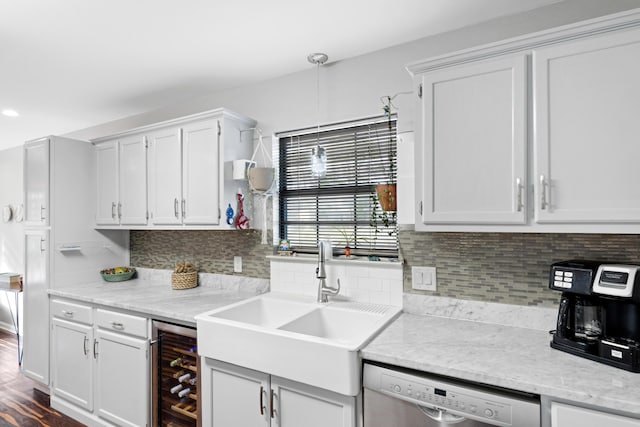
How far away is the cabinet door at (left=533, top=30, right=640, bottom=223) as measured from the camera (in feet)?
4.29

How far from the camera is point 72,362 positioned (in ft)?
8.61

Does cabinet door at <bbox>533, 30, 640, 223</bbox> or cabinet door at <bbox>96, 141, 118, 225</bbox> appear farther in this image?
cabinet door at <bbox>96, 141, 118, 225</bbox>

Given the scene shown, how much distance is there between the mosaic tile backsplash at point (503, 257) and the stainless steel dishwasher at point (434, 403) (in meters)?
0.67

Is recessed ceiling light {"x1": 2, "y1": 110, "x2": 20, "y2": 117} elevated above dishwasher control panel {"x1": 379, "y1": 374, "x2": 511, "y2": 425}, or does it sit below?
above

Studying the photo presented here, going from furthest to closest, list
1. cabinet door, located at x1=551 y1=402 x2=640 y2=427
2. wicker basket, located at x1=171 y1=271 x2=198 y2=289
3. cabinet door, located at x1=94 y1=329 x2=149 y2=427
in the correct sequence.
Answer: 1. wicker basket, located at x1=171 y1=271 x2=198 y2=289
2. cabinet door, located at x1=94 y1=329 x2=149 y2=427
3. cabinet door, located at x1=551 y1=402 x2=640 y2=427

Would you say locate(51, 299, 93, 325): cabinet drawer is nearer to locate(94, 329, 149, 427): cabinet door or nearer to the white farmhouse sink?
locate(94, 329, 149, 427): cabinet door

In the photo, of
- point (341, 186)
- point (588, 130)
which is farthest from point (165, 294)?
point (588, 130)

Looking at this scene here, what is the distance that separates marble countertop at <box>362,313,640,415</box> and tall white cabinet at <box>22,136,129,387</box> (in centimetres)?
271

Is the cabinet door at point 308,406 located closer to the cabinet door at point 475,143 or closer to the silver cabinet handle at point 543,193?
the cabinet door at point 475,143

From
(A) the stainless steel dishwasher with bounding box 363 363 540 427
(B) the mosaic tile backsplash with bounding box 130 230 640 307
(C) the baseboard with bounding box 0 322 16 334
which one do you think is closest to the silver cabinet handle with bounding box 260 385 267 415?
(A) the stainless steel dishwasher with bounding box 363 363 540 427

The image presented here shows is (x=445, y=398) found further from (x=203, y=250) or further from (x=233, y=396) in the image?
(x=203, y=250)

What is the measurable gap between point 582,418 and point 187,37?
2.45 metres

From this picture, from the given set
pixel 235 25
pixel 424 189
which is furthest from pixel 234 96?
pixel 424 189

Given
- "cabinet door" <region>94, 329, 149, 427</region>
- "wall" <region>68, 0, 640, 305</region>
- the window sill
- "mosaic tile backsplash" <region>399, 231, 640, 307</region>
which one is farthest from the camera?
"cabinet door" <region>94, 329, 149, 427</region>
